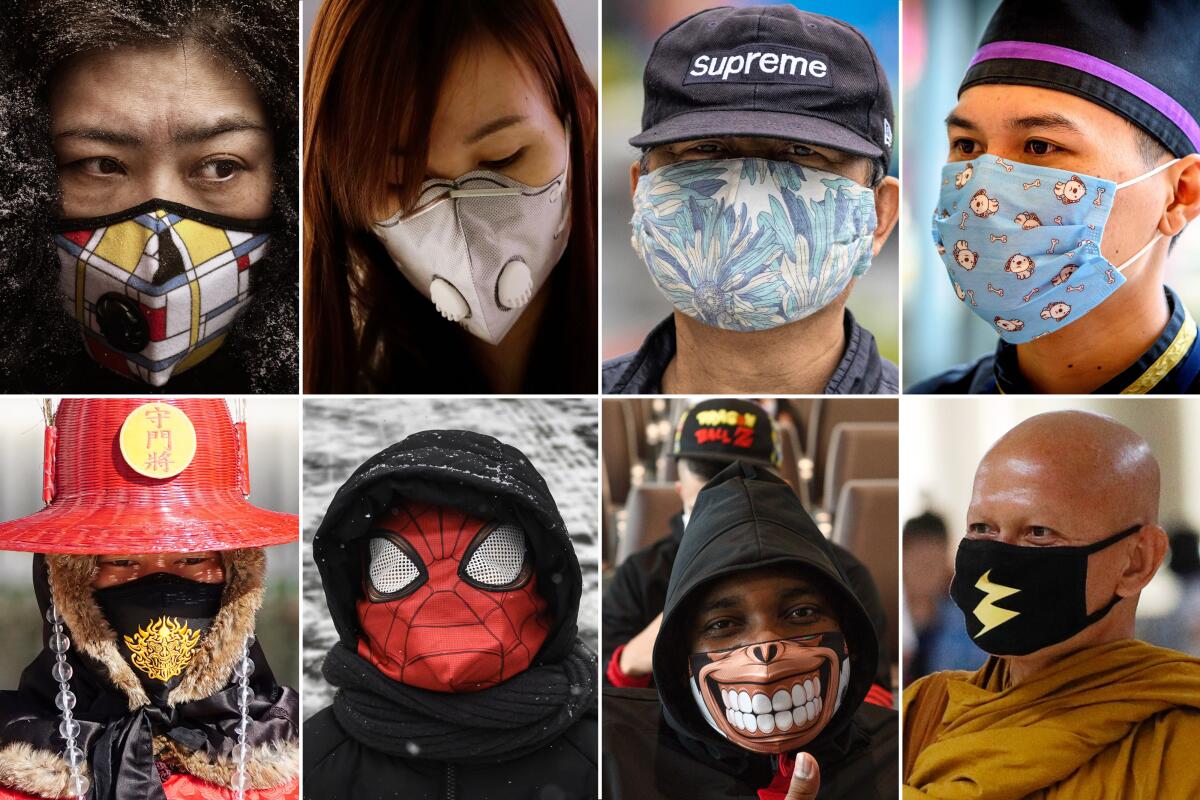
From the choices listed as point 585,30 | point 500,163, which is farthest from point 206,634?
point 585,30

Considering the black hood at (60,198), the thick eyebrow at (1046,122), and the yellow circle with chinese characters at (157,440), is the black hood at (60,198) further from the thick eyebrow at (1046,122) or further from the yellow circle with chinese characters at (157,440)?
the thick eyebrow at (1046,122)

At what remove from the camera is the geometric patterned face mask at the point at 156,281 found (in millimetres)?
2830

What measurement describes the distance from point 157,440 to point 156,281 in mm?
369

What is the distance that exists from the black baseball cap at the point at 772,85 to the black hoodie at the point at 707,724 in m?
0.80

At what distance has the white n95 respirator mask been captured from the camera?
9.17ft

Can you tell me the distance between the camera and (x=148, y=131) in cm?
283

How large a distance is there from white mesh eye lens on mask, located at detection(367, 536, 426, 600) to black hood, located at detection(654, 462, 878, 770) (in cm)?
59

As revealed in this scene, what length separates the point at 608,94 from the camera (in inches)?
114

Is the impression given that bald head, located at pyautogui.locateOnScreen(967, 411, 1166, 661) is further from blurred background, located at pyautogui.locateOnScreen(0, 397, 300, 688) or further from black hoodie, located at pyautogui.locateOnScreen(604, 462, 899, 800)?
blurred background, located at pyautogui.locateOnScreen(0, 397, 300, 688)

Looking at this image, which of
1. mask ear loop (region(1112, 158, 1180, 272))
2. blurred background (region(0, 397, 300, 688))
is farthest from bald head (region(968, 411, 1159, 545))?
blurred background (region(0, 397, 300, 688))

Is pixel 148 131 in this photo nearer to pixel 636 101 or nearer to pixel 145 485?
pixel 145 485

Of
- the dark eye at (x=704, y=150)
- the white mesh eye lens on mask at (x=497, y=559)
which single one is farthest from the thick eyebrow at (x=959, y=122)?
the white mesh eye lens on mask at (x=497, y=559)

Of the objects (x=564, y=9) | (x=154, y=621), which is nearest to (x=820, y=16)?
(x=564, y=9)

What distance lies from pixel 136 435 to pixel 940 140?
1.98 meters
